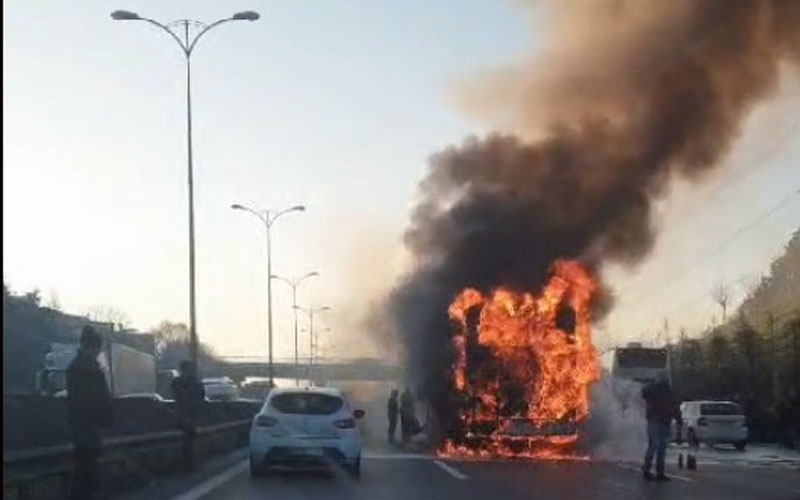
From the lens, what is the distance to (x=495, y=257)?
36281 mm

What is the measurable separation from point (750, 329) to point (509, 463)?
33127 millimetres

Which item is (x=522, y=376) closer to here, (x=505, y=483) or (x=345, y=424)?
(x=345, y=424)

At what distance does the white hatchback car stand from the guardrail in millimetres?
1742

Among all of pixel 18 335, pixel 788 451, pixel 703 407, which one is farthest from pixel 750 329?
pixel 18 335

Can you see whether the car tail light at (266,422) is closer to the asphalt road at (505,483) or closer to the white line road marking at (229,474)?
the asphalt road at (505,483)

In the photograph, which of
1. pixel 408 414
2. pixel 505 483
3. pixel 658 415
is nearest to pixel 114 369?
pixel 408 414

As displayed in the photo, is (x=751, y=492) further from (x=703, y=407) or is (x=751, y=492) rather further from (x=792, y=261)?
(x=792, y=261)

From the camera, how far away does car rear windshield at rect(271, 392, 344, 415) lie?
2506cm

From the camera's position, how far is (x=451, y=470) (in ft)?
86.0

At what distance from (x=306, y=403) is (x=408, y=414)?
1162cm

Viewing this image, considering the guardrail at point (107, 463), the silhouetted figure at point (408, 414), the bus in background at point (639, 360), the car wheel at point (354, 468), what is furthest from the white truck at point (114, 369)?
the car wheel at point (354, 468)

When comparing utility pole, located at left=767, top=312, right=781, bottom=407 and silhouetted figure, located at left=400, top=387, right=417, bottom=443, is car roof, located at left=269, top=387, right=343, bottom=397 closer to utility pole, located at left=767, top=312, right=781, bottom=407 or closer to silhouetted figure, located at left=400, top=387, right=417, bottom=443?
silhouetted figure, located at left=400, top=387, right=417, bottom=443

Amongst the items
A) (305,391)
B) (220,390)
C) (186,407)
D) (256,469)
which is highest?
(220,390)

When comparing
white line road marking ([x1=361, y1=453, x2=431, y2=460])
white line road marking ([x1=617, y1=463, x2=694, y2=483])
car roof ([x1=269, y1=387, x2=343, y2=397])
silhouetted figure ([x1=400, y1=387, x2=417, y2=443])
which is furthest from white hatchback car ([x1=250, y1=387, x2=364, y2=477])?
silhouetted figure ([x1=400, y1=387, x2=417, y2=443])
